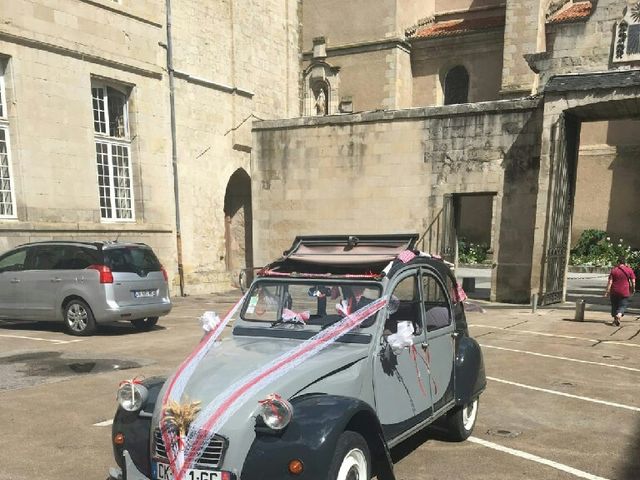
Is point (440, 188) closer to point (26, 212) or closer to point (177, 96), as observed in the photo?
point (177, 96)

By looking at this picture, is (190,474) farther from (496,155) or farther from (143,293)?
(496,155)

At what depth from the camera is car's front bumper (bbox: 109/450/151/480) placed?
10.8 feet

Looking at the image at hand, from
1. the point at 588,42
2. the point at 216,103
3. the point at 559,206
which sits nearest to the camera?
the point at 559,206

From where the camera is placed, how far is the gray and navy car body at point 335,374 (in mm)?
3057

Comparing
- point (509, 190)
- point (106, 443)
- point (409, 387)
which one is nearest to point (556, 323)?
point (509, 190)

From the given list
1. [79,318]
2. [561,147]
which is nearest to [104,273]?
[79,318]

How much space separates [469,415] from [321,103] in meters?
24.1

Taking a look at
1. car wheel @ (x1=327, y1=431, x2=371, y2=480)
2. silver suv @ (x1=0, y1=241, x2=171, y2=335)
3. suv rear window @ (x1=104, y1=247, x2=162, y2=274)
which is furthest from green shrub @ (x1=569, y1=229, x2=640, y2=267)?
car wheel @ (x1=327, y1=431, x2=371, y2=480)

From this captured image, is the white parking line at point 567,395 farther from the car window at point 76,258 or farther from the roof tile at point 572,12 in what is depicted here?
the roof tile at point 572,12

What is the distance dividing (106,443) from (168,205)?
42.2 ft

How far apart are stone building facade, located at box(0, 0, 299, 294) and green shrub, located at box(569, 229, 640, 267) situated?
16.5 metres

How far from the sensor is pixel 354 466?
338 cm

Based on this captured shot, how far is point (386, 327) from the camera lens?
4.23 m

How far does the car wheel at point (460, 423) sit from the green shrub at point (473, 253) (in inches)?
914
